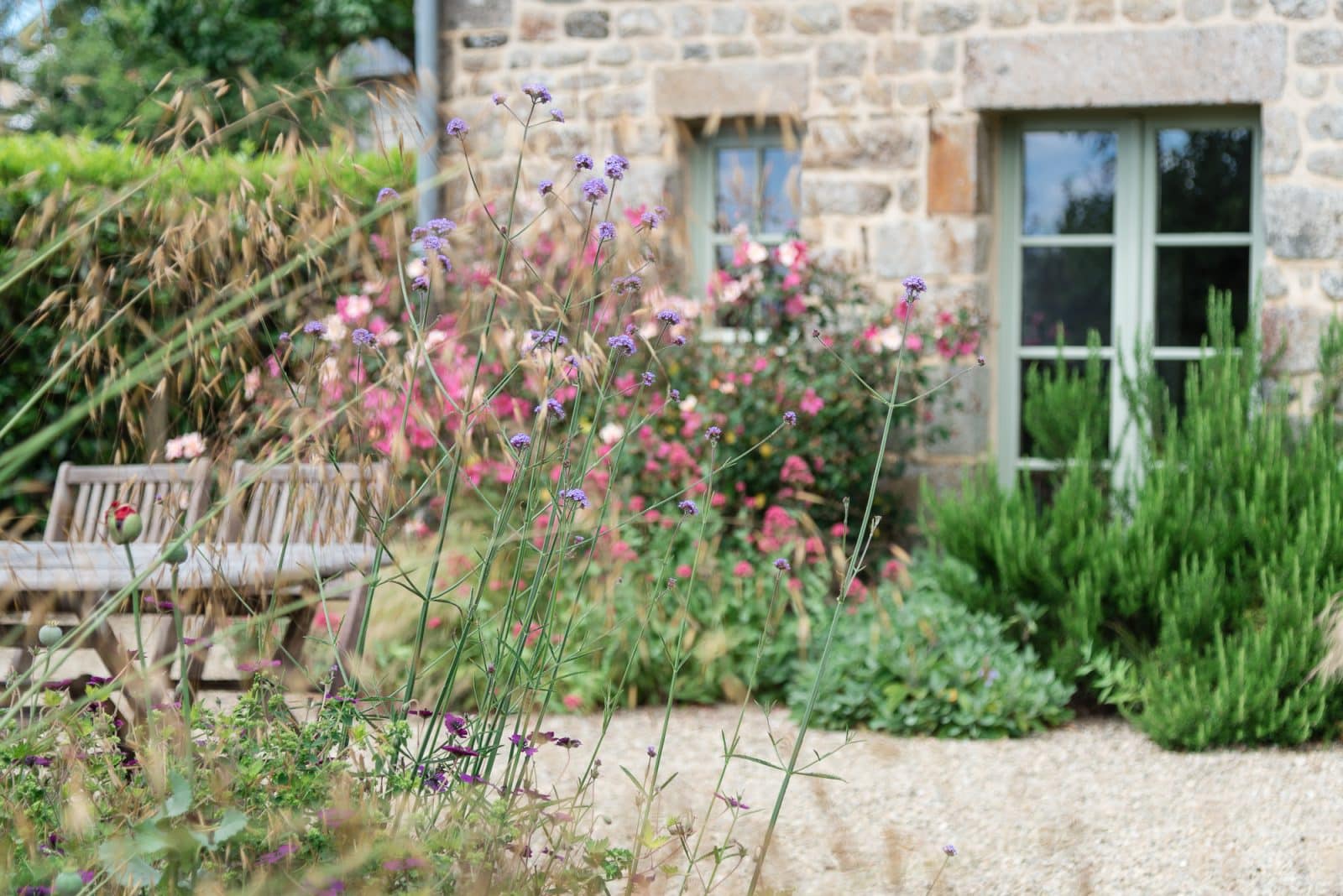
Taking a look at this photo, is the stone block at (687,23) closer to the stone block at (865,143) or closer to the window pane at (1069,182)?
the stone block at (865,143)

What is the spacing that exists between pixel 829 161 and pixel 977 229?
65 cm

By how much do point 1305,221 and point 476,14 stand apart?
11.1 feet

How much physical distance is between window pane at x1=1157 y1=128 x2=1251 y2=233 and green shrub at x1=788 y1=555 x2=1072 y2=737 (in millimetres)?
1905

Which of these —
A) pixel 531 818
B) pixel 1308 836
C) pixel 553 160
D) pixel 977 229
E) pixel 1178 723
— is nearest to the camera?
pixel 531 818

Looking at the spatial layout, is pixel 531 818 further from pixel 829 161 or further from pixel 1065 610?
pixel 829 161

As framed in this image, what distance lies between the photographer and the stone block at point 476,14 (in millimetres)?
6008

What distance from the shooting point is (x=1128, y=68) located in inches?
207

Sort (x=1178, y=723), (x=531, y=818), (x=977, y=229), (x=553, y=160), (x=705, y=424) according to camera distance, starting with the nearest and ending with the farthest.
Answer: (x=531, y=818)
(x=1178, y=723)
(x=705, y=424)
(x=977, y=229)
(x=553, y=160)

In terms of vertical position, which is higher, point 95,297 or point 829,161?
point 829,161

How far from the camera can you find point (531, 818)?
1.99 metres

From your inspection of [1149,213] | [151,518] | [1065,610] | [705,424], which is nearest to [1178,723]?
[1065,610]

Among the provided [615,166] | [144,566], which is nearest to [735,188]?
[144,566]

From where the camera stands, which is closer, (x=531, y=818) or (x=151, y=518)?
(x=531, y=818)

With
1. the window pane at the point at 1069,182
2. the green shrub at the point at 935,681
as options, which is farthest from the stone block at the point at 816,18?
the green shrub at the point at 935,681
